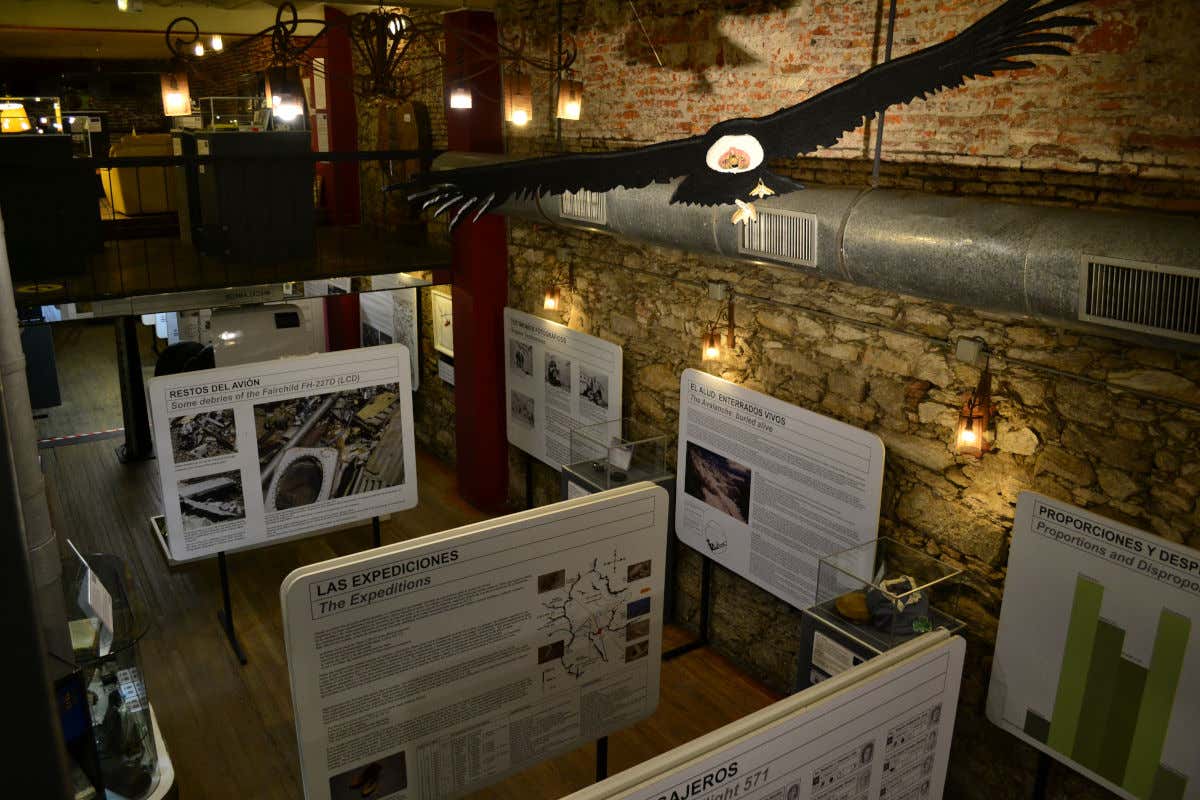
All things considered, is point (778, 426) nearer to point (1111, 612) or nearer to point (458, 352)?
point (1111, 612)

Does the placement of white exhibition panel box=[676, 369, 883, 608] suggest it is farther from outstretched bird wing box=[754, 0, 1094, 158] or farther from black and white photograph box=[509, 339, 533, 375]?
outstretched bird wing box=[754, 0, 1094, 158]

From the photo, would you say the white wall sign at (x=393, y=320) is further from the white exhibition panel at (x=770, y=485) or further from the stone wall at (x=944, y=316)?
the white exhibition panel at (x=770, y=485)

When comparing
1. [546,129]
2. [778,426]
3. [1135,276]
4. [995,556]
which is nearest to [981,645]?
[995,556]

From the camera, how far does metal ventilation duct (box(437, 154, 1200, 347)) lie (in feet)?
10.9

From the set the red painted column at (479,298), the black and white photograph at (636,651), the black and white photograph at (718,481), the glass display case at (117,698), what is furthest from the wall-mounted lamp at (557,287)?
the glass display case at (117,698)

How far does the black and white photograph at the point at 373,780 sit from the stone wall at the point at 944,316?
9.49 feet

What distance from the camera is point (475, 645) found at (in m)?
4.33

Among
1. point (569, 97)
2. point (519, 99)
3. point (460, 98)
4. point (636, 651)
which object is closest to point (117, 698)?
point (636, 651)

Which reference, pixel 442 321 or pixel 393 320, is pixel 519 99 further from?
pixel 393 320

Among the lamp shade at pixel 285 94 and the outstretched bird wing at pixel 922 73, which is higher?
the lamp shade at pixel 285 94

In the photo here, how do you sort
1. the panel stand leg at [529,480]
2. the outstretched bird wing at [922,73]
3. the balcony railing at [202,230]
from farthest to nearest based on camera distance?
the panel stand leg at [529,480]
the balcony railing at [202,230]
the outstretched bird wing at [922,73]

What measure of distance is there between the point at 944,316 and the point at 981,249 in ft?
3.25

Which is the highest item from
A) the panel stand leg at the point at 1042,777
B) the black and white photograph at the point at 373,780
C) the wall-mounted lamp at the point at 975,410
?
the wall-mounted lamp at the point at 975,410

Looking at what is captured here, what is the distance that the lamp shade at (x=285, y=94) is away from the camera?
10234 millimetres
